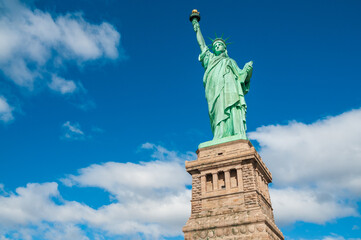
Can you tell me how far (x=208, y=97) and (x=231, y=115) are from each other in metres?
2.05

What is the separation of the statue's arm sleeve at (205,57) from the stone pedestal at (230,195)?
6.79 metres

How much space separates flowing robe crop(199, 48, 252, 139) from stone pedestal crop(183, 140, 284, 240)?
151 centimetres

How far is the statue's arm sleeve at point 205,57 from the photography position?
2423cm

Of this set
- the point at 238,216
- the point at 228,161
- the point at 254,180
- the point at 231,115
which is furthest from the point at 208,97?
the point at 238,216

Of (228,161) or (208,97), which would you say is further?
(208,97)

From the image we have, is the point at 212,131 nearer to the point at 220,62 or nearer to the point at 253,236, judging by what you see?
the point at 220,62

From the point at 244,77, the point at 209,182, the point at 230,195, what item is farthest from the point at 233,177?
the point at 244,77

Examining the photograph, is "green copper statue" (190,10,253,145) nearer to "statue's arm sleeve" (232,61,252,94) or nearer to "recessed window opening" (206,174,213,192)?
"statue's arm sleeve" (232,61,252,94)

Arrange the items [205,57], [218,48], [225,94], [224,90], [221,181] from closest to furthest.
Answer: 1. [221,181]
2. [225,94]
3. [224,90]
4. [205,57]
5. [218,48]

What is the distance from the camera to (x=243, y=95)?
22.6 metres

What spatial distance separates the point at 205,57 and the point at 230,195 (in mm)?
10371

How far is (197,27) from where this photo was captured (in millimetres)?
26422

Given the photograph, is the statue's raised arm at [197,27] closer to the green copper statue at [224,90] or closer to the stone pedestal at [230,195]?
the green copper statue at [224,90]

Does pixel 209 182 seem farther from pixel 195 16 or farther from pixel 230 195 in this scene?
pixel 195 16
